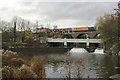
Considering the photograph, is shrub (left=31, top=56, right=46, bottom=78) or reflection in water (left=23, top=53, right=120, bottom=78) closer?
shrub (left=31, top=56, right=46, bottom=78)

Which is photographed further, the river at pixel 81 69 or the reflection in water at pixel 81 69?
the reflection in water at pixel 81 69

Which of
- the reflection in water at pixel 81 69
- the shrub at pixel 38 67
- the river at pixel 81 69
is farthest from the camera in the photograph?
the reflection in water at pixel 81 69

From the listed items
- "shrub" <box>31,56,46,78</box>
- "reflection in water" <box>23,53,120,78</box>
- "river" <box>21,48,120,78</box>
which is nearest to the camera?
"shrub" <box>31,56,46,78</box>

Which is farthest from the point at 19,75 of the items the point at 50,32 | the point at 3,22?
the point at 50,32

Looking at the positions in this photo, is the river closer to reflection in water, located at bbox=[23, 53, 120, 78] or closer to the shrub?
reflection in water, located at bbox=[23, 53, 120, 78]

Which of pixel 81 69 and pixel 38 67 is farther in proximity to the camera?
pixel 81 69

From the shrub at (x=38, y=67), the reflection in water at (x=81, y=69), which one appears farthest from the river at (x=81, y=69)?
the shrub at (x=38, y=67)

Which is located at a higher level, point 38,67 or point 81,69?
point 38,67

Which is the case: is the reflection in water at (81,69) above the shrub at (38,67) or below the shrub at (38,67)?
below

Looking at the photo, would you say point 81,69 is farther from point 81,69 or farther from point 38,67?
point 38,67

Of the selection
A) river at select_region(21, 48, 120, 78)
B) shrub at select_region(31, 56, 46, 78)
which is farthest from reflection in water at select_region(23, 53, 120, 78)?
shrub at select_region(31, 56, 46, 78)

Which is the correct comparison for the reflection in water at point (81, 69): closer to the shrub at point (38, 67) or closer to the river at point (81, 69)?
the river at point (81, 69)

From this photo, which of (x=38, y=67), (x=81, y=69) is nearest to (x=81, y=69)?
(x=81, y=69)

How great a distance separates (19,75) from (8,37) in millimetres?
58254
